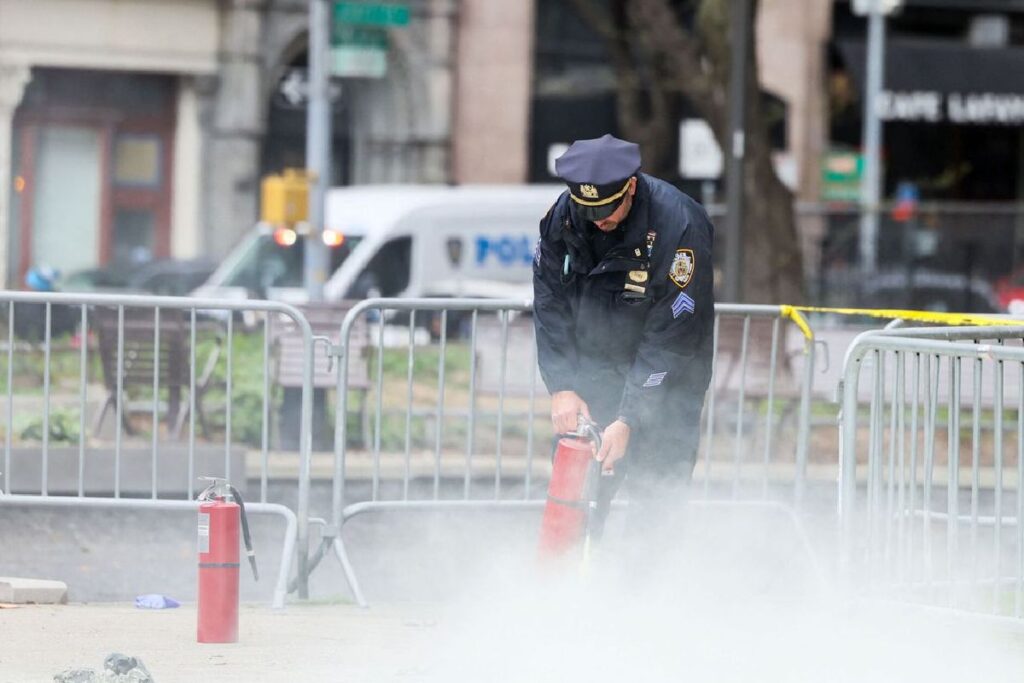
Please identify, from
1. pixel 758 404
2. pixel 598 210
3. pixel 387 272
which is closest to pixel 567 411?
pixel 598 210

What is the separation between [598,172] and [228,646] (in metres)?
1.98

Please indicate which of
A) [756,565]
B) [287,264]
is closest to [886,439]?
[756,565]

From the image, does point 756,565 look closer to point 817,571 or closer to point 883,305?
point 817,571

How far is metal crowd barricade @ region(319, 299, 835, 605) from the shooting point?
316 inches

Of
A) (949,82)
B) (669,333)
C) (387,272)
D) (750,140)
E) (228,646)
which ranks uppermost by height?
(949,82)

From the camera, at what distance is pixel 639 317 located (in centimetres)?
604

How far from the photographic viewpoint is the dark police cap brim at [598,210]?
5711mm

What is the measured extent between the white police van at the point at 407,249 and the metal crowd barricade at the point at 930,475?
475 inches

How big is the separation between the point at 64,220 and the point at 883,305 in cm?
1156

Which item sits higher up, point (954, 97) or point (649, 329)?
point (954, 97)

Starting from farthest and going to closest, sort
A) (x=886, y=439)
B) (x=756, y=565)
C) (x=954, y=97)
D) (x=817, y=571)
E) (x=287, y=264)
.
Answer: (x=954, y=97)
(x=287, y=264)
(x=756, y=565)
(x=817, y=571)
(x=886, y=439)

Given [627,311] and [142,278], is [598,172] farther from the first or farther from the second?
[142,278]

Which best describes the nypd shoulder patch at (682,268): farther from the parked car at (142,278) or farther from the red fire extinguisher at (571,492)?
the parked car at (142,278)

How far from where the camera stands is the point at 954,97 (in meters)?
29.0
